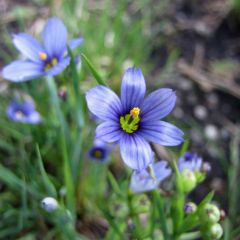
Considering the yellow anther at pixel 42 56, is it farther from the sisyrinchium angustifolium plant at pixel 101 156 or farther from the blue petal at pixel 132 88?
the blue petal at pixel 132 88

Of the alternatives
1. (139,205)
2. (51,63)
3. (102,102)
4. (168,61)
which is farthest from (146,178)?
(168,61)

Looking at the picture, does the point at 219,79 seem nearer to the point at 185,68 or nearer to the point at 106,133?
the point at 185,68

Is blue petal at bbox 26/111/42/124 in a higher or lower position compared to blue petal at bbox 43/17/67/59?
lower

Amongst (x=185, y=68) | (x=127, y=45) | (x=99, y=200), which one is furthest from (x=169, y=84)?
Answer: (x=99, y=200)

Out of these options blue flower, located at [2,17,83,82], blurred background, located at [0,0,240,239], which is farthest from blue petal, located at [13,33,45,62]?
blurred background, located at [0,0,240,239]

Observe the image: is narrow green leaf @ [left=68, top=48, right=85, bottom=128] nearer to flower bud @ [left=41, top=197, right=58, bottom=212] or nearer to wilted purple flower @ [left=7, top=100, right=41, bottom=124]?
flower bud @ [left=41, top=197, right=58, bottom=212]
